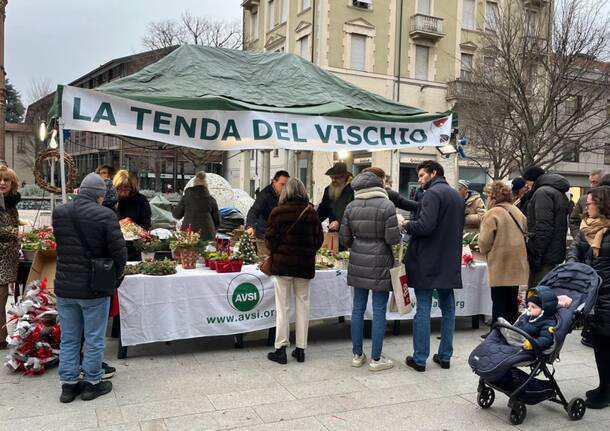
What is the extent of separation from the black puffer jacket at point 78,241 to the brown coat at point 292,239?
151 cm

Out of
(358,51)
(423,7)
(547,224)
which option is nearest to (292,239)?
(547,224)

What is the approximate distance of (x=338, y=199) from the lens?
7.06 meters

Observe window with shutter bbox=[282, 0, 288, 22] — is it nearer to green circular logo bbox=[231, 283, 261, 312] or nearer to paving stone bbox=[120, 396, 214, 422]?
green circular logo bbox=[231, 283, 261, 312]

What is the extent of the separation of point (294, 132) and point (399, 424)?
3.29m

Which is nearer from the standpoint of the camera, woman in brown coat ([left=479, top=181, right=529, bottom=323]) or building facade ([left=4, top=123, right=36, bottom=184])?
woman in brown coat ([left=479, top=181, right=529, bottom=323])

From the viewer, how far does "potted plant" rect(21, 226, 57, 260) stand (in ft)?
17.1

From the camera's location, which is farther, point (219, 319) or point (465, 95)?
point (465, 95)

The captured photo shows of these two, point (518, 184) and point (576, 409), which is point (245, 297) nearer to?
point (576, 409)

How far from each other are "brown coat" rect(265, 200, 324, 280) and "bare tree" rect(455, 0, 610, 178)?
12.0m

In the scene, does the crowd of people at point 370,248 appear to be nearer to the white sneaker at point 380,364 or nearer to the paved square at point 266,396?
the white sneaker at point 380,364

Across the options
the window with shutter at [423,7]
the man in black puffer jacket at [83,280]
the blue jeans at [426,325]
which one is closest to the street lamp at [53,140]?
the man in black puffer jacket at [83,280]

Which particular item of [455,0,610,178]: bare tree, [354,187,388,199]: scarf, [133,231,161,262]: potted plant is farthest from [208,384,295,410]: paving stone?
[455,0,610,178]: bare tree

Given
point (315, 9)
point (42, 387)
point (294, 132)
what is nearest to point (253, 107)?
point (294, 132)

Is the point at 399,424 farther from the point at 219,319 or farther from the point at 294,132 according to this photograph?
the point at 294,132
